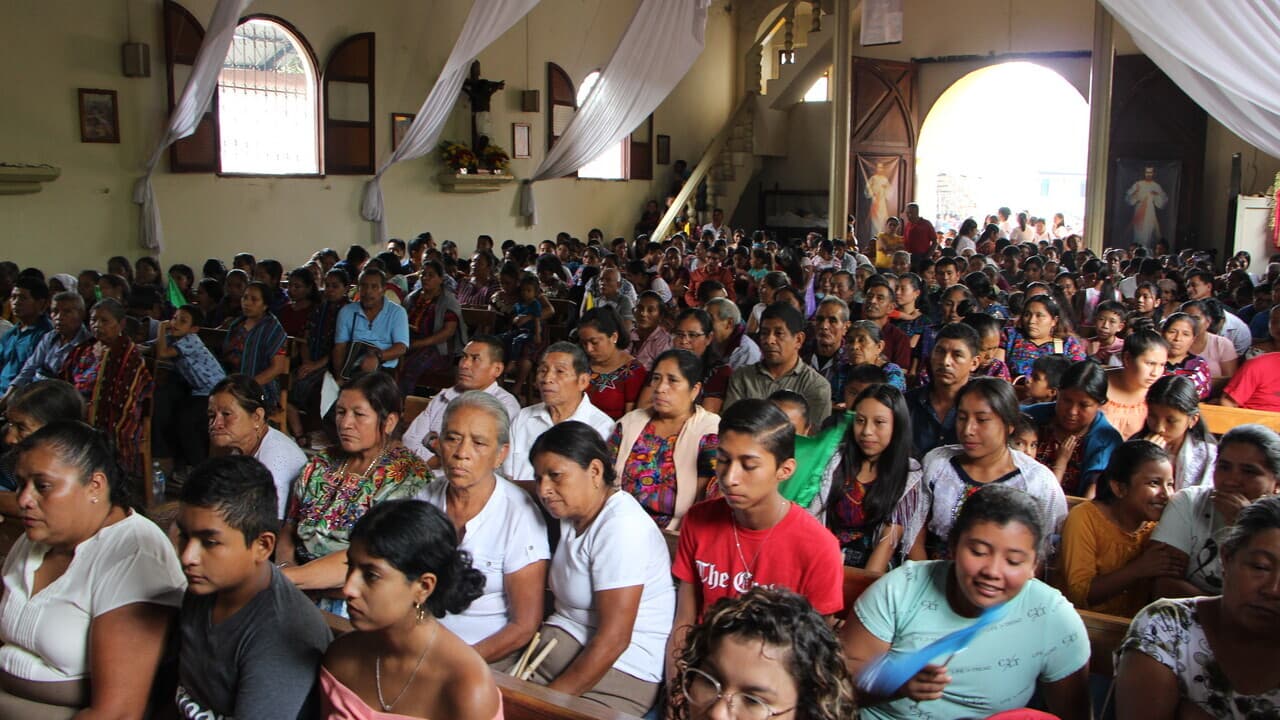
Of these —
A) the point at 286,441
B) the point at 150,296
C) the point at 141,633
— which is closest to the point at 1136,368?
the point at 286,441

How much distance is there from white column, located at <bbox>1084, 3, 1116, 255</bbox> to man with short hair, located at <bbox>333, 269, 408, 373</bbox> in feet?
23.8

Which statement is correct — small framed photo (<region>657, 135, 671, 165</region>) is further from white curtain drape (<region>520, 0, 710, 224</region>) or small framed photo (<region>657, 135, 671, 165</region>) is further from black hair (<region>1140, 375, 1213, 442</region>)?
black hair (<region>1140, 375, 1213, 442</region>)

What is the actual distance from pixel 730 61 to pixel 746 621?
1724 centimetres

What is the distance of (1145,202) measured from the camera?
1518cm

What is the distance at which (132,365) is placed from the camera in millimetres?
5078

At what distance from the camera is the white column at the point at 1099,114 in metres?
10.4

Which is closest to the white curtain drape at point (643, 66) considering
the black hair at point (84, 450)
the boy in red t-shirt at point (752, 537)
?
the boy in red t-shirt at point (752, 537)

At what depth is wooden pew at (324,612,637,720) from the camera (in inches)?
89.9

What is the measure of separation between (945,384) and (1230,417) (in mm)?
1372

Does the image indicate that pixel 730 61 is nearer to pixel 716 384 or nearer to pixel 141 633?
pixel 716 384

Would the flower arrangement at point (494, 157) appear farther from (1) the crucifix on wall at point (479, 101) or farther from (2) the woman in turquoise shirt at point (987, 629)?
(2) the woman in turquoise shirt at point (987, 629)

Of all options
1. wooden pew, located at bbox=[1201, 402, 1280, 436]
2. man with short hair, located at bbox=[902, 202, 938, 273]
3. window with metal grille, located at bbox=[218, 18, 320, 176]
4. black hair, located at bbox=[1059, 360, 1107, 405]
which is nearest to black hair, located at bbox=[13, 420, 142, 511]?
black hair, located at bbox=[1059, 360, 1107, 405]

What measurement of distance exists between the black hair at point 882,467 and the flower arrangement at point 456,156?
1031cm

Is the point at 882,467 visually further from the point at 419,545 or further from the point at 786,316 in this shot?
the point at 419,545
